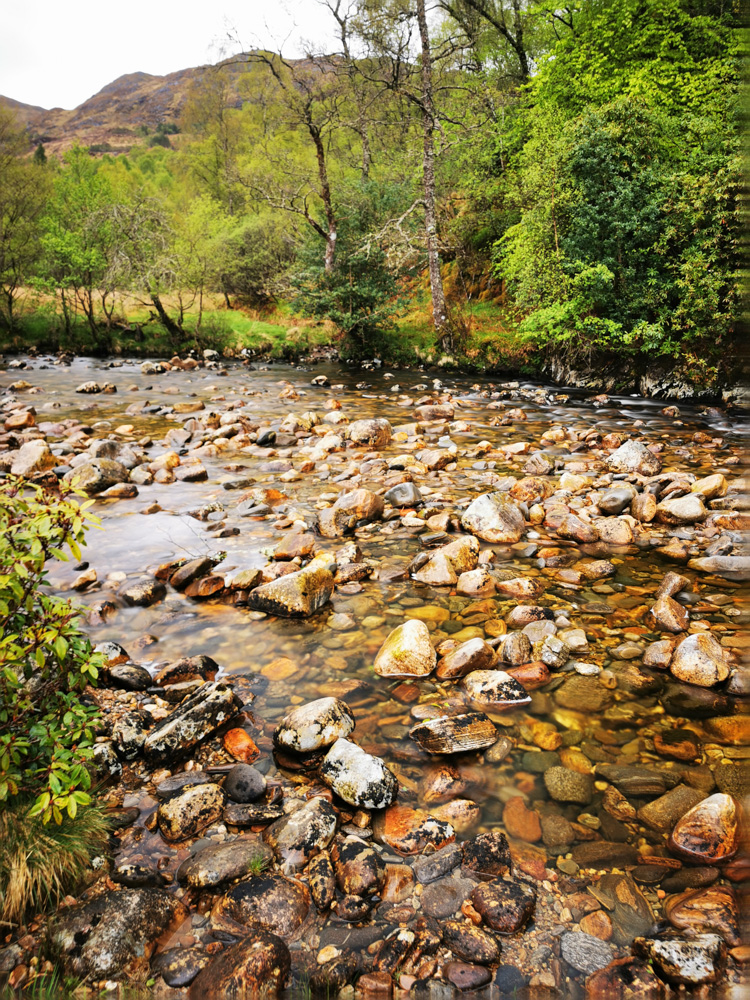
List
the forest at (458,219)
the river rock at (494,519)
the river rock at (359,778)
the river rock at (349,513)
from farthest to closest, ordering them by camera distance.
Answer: the forest at (458,219), the river rock at (349,513), the river rock at (494,519), the river rock at (359,778)

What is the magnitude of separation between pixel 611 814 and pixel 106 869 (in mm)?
2638

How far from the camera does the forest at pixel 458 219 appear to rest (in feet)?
45.0

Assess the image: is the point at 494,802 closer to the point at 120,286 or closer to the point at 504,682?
the point at 504,682

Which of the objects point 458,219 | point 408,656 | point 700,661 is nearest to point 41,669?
point 408,656

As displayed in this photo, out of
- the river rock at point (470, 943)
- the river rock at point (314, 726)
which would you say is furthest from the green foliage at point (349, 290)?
the river rock at point (470, 943)

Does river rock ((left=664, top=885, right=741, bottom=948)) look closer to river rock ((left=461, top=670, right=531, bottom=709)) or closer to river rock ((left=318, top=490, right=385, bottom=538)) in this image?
river rock ((left=461, top=670, right=531, bottom=709))

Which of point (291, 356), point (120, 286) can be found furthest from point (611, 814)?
point (120, 286)

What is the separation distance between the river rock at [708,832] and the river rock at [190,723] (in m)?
2.69

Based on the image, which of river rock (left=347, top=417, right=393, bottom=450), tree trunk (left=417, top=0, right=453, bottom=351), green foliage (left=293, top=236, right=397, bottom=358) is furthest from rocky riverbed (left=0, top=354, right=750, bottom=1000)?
green foliage (left=293, top=236, right=397, bottom=358)

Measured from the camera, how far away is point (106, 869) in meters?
2.70

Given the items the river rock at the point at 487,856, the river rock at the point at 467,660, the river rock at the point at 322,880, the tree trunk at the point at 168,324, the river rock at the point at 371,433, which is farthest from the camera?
the tree trunk at the point at 168,324

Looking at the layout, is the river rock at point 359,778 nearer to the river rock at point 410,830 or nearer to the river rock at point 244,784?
the river rock at point 410,830

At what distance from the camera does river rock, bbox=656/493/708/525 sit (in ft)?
21.4

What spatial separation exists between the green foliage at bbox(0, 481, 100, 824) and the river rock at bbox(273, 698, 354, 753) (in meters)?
1.22
